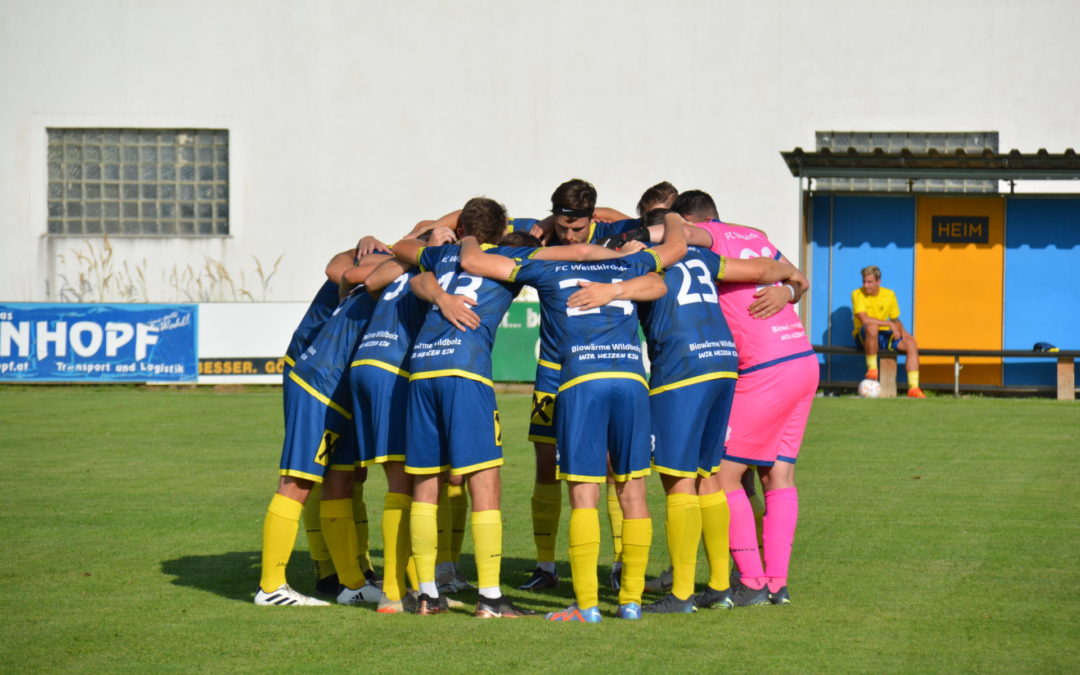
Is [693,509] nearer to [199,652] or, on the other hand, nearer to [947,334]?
[199,652]

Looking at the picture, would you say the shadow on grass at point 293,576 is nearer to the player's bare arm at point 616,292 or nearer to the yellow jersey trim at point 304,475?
the yellow jersey trim at point 304,475

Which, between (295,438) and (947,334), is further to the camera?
(947,334)

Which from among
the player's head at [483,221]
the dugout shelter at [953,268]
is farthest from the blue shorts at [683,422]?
the dugout shelter at [953,268]

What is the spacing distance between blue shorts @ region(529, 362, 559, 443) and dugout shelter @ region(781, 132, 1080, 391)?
43.1 ft

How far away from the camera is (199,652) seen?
584cm

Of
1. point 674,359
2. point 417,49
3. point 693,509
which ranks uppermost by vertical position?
point 417,49

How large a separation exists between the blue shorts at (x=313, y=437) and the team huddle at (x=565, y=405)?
11 millimetres

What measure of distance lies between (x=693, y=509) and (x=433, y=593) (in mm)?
1385

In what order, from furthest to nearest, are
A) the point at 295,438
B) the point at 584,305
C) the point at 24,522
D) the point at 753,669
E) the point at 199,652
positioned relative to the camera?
the point at 24,522 → the point at 295,438 → the point at 584,305 → the point at 199,652 → the point at 753,669

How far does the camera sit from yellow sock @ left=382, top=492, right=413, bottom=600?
6.86 meters

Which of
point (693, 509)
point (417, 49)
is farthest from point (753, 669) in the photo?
point (417, 49)

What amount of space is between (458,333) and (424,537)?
1030mm

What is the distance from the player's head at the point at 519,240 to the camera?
7125 millimetres

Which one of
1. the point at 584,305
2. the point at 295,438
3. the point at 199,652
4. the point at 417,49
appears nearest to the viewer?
the point at 199,652
